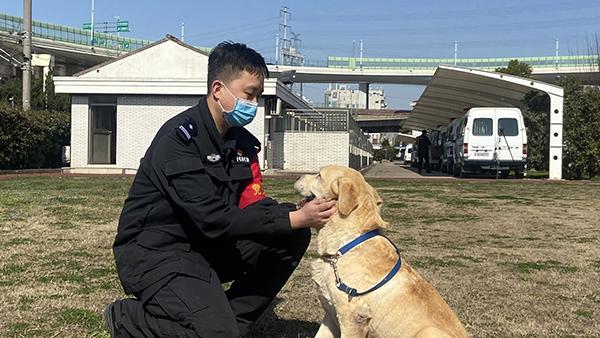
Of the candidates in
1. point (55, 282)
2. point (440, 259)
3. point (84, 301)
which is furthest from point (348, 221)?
point (440, 259)

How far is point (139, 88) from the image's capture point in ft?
86.7

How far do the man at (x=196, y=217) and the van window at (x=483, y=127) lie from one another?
1880 centimetres

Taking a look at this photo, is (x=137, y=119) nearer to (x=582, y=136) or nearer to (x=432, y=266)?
(x=582, y=136)

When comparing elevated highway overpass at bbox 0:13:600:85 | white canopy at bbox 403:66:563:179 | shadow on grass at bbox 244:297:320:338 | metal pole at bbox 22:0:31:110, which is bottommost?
shadow on grass at bbox 244:297:320:338

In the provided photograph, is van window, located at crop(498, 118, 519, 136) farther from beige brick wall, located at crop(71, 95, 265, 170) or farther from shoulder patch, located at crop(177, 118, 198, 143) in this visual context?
shoulder patch, located at crop(177, 118, 198, 143)

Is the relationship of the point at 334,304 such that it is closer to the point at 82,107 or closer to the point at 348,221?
the point at 348,221

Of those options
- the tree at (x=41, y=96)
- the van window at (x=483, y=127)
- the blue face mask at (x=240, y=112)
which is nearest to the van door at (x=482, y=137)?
the van window at (x=483, y=127)

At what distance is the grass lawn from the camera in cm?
438

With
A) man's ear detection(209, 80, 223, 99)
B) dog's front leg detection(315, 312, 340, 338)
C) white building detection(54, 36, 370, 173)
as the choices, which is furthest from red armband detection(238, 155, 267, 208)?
white building detection(54, 36, 370, 173)

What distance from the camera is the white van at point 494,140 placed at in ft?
68.5

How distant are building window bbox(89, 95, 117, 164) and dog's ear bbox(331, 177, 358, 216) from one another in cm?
2554

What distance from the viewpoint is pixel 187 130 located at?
3281 mm

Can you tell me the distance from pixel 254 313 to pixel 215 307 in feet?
2.42

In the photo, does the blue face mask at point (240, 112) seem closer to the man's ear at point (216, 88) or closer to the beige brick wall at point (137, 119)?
the man's ear at point (216, 88)
